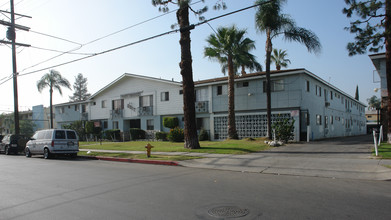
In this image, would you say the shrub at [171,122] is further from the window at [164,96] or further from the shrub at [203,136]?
the shrub at [203,136]

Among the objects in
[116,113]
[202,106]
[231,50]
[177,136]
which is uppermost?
[231,50]

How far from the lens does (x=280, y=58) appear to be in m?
36.7

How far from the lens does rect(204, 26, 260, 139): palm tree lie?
2244cm

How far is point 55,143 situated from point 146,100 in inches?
628

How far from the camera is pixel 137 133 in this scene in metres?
31.1

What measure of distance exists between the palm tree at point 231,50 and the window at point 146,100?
10842 millimetres

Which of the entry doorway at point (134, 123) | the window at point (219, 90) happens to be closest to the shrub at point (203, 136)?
the window at point (219, 90)

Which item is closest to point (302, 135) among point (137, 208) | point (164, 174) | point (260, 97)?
point (260, 97)

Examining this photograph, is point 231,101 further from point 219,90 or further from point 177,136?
point 177,136

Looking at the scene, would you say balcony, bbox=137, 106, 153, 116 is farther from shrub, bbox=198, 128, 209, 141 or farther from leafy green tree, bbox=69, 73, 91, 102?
leafy green tree, bbox=69, 73, 91, 102

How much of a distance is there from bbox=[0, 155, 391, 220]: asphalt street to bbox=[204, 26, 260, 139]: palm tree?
13.9m

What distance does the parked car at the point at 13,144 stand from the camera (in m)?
21.5

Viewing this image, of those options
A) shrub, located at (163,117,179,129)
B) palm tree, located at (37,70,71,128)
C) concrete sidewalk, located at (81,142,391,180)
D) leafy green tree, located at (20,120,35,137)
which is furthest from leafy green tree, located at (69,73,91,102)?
concrete sidewalk, located at (81,142,391,180)

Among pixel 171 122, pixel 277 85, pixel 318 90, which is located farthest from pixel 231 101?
pixel 318 90
